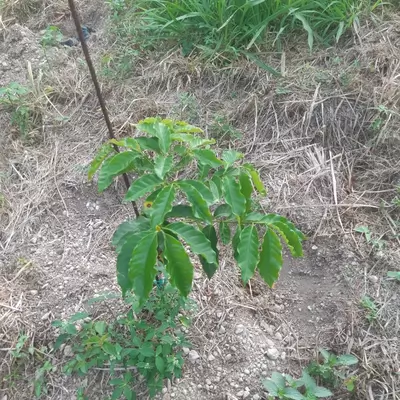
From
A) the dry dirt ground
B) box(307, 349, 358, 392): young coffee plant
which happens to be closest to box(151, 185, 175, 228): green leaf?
the dry dirt ground

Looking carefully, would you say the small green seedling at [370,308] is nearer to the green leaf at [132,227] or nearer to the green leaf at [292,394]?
the green leaf at [292,394]

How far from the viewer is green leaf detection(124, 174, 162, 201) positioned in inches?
44.7

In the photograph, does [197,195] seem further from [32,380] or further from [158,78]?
[158,78]

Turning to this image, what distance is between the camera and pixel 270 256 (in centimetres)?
115

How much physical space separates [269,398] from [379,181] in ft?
3.39

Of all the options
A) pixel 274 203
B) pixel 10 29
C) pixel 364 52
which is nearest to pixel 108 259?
pixel 274 203

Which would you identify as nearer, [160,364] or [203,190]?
[203,190]

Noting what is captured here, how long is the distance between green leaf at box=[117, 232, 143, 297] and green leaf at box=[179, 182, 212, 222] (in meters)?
0.14

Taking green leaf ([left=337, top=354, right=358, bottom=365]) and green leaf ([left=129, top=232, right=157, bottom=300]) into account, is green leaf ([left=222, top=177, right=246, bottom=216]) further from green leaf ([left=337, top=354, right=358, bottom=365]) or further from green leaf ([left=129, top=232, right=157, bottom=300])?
green leaf ([left=337, top=354, right=358, bottom=365])

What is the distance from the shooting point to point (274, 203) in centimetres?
197

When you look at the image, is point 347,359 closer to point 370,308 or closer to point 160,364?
point 370,308

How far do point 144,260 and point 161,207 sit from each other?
5.0 inches

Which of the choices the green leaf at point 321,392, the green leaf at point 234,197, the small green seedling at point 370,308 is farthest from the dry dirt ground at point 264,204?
the green leaf at point 234,197

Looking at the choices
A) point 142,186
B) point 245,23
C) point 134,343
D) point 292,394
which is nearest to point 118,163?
point 142,186
